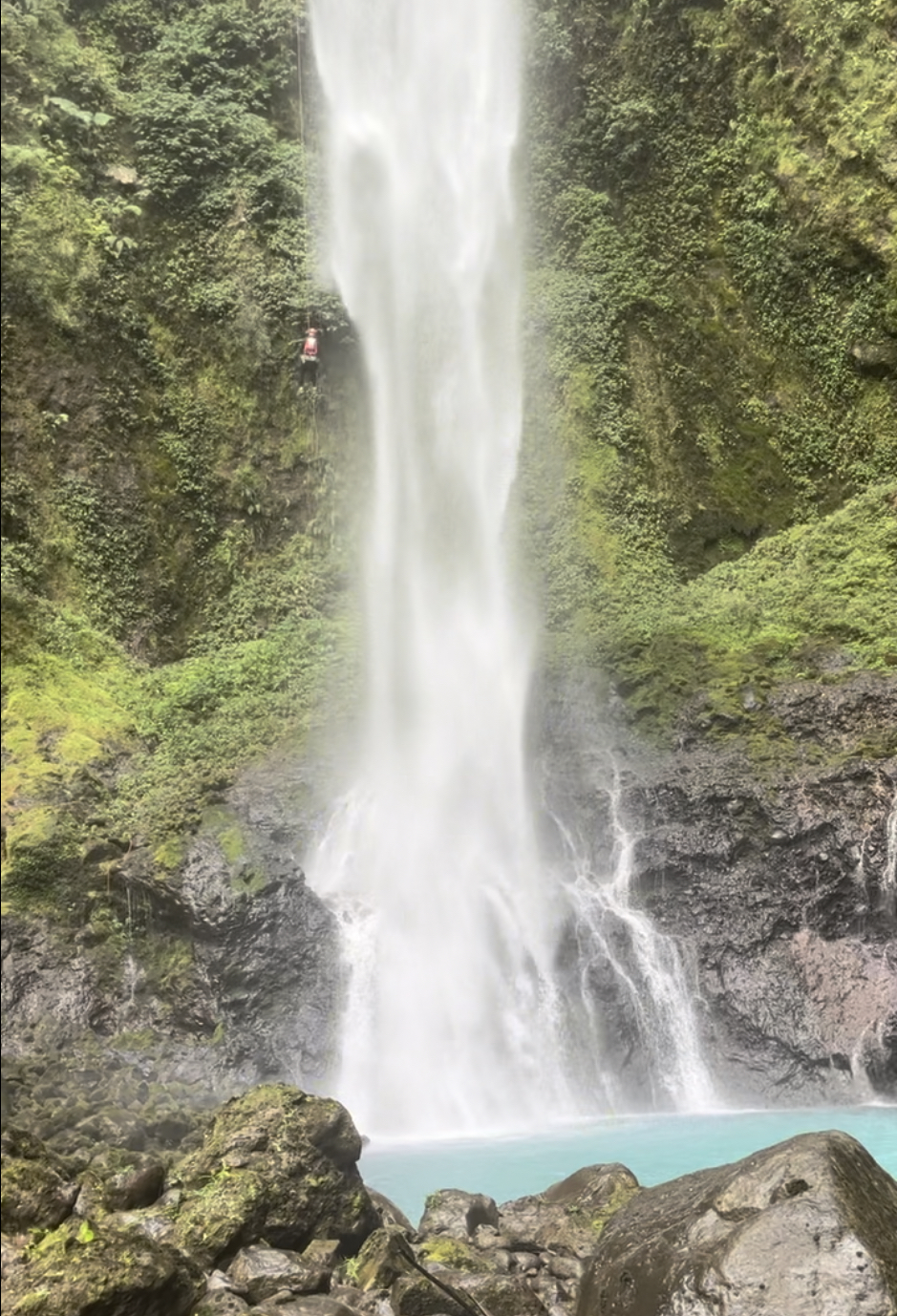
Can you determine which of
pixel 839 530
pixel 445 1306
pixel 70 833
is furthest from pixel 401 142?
pixel 445 1306

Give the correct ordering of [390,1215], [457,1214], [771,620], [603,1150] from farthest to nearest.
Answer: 1. [771,620]
2. [603,1150]
3. [390,1215]
4. [457,1214]

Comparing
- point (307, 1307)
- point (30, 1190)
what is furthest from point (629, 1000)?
point (30, 1190)

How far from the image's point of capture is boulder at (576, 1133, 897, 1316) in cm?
448

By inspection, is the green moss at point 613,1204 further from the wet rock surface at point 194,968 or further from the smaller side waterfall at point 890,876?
the smaller side waterfall at point 890,876

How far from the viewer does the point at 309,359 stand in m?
19.2

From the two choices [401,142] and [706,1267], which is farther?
[401,142]

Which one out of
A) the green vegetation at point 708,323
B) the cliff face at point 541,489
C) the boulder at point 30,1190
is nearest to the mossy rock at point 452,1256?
the boulder at point 30,1190

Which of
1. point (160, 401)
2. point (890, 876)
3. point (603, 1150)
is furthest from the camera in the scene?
point (160, 401)

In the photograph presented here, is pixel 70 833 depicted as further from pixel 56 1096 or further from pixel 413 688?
pixel 413 688

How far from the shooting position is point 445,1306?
554 cm

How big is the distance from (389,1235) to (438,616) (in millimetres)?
12197

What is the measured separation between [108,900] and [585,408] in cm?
1255

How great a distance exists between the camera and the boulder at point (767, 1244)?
448 cm

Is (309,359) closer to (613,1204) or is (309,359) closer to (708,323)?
(708,323)
